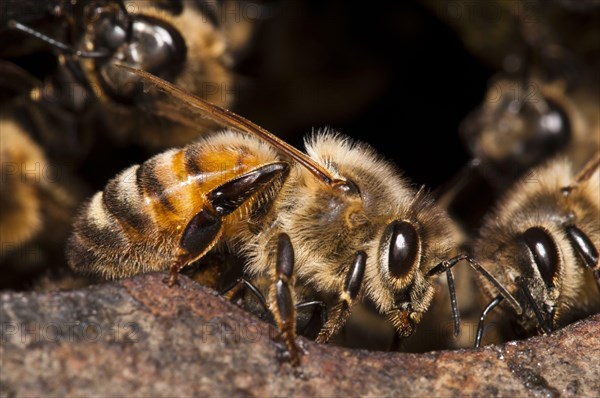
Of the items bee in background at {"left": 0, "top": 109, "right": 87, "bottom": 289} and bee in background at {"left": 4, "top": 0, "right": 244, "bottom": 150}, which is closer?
bee in background at {"left": 4, "top": 0, "right": 244, "bottom": 150}

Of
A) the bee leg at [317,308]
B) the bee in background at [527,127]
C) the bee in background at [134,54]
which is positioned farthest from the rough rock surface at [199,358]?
the bee in background at [527,127]

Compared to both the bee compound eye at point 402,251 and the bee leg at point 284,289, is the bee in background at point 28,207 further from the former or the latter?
the bee compound eye at point 402,251

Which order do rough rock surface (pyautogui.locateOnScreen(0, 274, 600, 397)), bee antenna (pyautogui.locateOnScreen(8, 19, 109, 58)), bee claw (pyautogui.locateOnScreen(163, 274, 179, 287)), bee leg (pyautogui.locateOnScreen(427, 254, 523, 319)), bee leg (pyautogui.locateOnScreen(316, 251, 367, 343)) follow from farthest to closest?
bee antenna (pyautogui.locateOnScreen(8, 19, 109, 58))
bee leg (pyautogui.locateOnScreen(427, 254, 523, 319))
bee leg (pyautogui.locateOnScreen(316, 251, 367, 343))
bee claw (pyautogui.locateOnScreen(163, 274, 179, 287))
rough rock surface (pyautogui.locateOnScreen(0, 274, 600, 397))

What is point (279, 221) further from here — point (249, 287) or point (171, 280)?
point (171, 280)

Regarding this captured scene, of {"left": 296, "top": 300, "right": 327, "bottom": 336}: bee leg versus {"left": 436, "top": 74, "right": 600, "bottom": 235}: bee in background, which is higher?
{"left": 436, "top": 74, "right": 600, "bottom": 235}: bee in background

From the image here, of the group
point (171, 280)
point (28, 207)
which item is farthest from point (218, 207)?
point (28, 207)

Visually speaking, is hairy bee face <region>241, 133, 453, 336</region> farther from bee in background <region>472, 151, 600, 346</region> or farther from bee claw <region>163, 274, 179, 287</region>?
bee claw <region>163, 274, 179, 287</region>

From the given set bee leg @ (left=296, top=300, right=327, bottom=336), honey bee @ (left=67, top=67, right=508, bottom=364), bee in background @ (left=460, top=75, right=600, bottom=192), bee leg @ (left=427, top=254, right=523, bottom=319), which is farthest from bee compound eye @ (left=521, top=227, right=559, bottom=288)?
bee in background @ (left=460, top=75, right=600, bottom=192)

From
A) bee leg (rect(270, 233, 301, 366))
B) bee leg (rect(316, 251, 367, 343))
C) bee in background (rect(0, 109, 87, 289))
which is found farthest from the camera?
bee in background (rect(0, 109, 87, 289))
